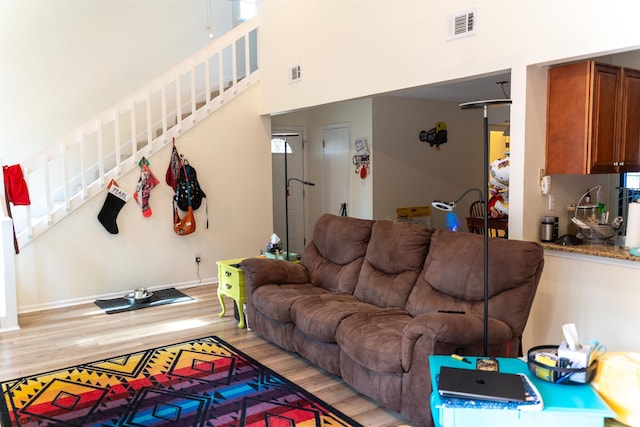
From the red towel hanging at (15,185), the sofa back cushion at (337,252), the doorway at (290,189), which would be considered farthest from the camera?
the doorway at (290,189)

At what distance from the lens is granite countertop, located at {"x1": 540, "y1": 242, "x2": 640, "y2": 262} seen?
3125 millimetres

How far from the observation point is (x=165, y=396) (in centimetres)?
320

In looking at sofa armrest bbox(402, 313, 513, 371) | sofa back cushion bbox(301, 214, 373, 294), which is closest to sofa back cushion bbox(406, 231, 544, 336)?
sofa armrest bbox(402, 313, 513, 371)

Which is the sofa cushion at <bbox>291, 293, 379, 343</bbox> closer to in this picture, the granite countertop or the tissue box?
the granite countertop

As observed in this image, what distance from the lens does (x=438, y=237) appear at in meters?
3.48

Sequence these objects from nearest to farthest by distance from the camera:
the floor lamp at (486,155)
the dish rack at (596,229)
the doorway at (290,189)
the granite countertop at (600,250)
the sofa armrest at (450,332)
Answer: the floor lamp at (486,155) → the sofa armrest at (450,332) → the granite countertop at (600,250) → the dish rack at (596,229) → the doorway at (290,189)

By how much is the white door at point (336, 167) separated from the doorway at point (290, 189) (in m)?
0.41

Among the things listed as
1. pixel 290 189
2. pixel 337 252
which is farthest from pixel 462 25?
pixel 290 189

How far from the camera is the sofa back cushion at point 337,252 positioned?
4102 millimetres

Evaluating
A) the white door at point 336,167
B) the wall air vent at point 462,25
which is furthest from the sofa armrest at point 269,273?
the white door at point 336,167

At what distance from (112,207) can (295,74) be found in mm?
2554

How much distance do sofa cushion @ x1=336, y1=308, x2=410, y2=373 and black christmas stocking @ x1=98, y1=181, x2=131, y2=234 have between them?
11.2 ft

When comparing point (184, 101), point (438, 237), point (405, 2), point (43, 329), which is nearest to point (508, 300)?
point (438, 237)

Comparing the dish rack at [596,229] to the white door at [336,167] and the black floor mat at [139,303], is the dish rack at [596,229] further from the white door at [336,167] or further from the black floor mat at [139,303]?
the white door at [336,167]
